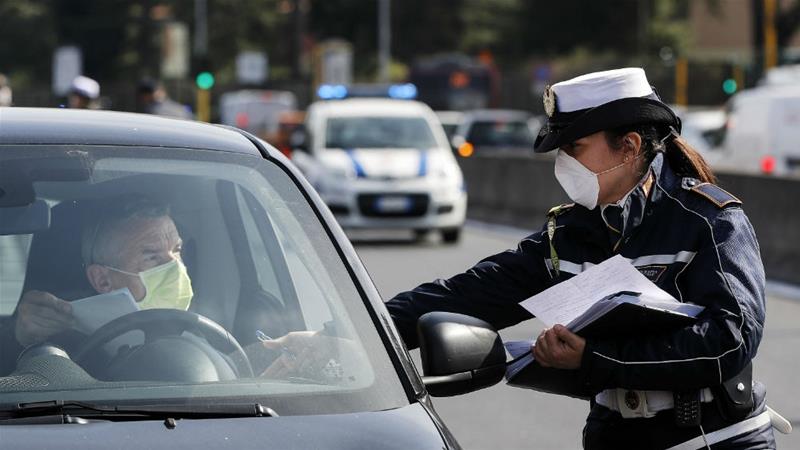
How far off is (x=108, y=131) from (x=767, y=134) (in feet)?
67.7

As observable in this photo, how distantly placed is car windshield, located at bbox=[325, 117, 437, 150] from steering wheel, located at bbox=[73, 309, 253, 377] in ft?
58.6

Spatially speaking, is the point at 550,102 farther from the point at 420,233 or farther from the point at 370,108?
the point at 370,108

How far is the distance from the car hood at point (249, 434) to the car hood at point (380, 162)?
57.5 ft

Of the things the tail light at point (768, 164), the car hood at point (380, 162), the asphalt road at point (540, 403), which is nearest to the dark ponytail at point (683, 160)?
the asphalt road at point (540, 403)

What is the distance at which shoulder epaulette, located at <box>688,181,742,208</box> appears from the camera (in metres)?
4.05

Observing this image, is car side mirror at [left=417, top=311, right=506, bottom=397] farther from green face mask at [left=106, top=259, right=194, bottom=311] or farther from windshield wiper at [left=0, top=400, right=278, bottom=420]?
green face mask at [left=106, top=259, right=194, bottom=311]

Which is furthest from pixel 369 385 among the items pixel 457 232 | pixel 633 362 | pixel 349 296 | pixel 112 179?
pixel 457 232

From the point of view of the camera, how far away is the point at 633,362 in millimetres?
3922

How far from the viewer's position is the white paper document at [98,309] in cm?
394

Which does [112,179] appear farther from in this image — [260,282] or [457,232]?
[457,232]

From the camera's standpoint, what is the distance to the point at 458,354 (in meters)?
3.79

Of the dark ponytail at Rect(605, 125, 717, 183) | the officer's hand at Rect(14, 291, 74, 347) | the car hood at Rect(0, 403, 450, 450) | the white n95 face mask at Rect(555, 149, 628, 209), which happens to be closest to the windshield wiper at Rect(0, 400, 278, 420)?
the car hood at Rect(0, 403, 450, 450)

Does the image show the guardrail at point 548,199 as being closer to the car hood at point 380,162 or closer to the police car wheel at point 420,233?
the police car wheel at point 420,233

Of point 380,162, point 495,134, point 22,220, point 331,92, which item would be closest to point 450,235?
point 380,162
